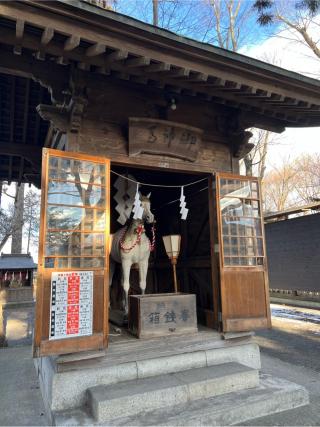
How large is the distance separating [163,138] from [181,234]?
9.40 feet

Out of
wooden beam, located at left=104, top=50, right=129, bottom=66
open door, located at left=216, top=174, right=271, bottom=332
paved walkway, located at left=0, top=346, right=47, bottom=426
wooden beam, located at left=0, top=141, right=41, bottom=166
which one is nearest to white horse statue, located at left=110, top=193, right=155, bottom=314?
open door, located at left=216, top=174, right=271, bottom=332

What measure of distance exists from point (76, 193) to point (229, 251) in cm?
271

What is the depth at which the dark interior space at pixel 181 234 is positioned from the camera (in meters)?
6.15

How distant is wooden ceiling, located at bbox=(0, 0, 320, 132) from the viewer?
124 inches

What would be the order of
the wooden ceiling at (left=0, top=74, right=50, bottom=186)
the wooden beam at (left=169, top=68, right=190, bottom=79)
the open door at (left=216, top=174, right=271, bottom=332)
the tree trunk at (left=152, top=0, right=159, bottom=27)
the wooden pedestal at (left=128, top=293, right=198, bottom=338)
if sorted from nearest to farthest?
the wooden beam at (left=169, top=68, right=190, bottom=79) → the wooden pedestal at (left=128, top=293, right=198, bottom=338) → the open door at (left=216, top=174, right=271, bottom=332) → the wooden ceiling at (left=0, top=74, right=50, bottom=186) → the tree trunk at (left=152, top=0, right=159, bottom=27)

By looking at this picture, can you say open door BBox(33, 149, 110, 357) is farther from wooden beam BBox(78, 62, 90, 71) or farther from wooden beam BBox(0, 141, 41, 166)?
wooden beam BBox(0, 141, 41, 166)

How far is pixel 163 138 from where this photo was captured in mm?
4938

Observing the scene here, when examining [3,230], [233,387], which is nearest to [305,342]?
[233,387]

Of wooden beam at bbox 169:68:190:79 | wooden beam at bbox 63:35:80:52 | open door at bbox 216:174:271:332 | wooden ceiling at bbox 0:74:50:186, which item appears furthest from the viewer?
wooden ceiling at bbox 0:74:50:186

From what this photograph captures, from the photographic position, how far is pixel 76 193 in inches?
162

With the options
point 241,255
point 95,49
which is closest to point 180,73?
point 95,49

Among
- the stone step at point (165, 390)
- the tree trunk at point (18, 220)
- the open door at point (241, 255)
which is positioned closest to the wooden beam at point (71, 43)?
the open door at point (241, 255)

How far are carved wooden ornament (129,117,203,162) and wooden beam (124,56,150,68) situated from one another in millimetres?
918

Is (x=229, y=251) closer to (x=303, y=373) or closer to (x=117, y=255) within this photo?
(x=117, y=255)
